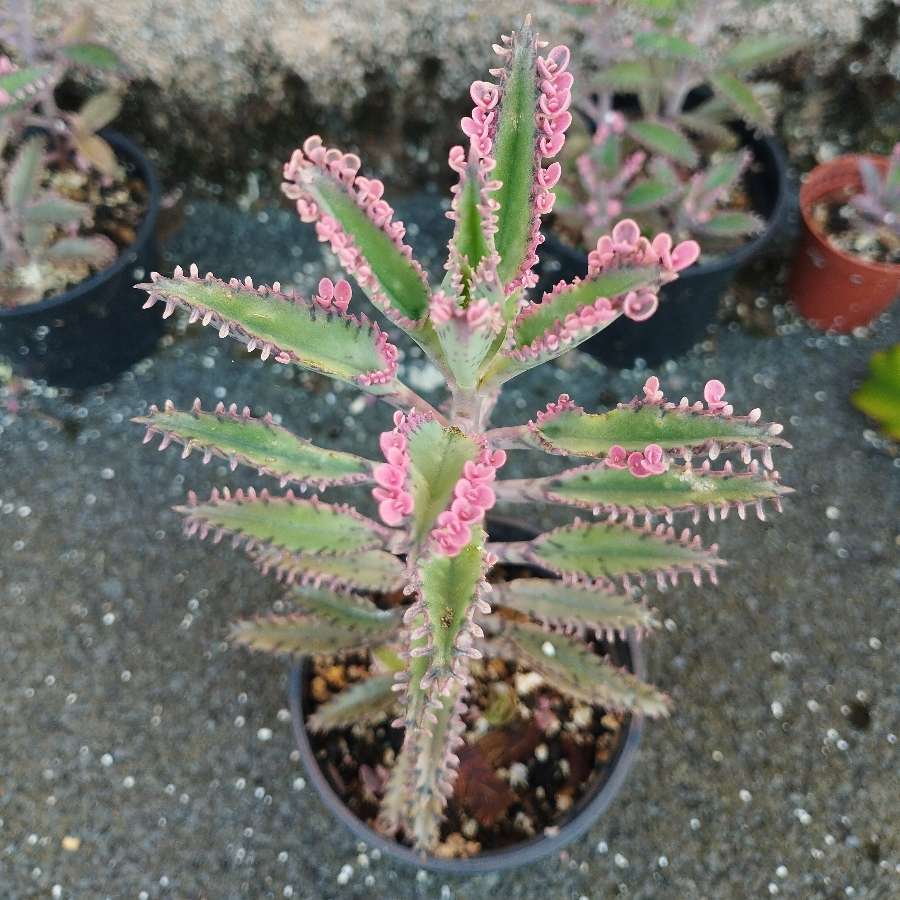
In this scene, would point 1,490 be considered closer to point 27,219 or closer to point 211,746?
point 27,219

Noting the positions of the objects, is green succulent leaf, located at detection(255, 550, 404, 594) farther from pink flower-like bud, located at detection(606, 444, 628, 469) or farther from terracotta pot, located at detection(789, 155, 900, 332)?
terracotta pot, located at detection(789, 155, 900, 332)

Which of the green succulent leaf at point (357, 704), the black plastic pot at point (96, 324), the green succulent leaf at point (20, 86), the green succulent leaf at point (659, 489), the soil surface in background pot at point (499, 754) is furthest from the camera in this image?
the black plastic pot at point (96, 324)

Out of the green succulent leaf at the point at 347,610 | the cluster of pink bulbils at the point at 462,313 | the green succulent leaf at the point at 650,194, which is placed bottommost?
the green succulent leaf at the point at 347,610

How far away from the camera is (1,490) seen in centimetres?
185

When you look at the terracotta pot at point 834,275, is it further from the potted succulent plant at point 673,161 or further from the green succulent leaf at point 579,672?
the green succulent leaf at point 579,672

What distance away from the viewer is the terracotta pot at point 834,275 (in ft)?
6.29

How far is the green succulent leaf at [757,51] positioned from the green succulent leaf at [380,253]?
121cm

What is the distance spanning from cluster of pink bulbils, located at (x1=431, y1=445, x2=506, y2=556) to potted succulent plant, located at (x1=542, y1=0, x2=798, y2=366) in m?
1.15

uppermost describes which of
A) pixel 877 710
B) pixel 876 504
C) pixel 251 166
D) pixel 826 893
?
pixel 251 166

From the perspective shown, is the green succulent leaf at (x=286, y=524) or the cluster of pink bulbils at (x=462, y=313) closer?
the cluster of pink bulbils at (x=462, y=313)

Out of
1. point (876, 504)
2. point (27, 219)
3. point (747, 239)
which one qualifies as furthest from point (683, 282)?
point (27, 219)

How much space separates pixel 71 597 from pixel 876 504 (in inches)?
66.3

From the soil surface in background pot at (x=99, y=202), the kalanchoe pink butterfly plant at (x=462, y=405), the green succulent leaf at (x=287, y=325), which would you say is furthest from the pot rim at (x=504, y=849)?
the soil surface in background pot at (x=99, y=202)

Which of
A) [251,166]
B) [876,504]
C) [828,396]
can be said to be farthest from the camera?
[251,166]
